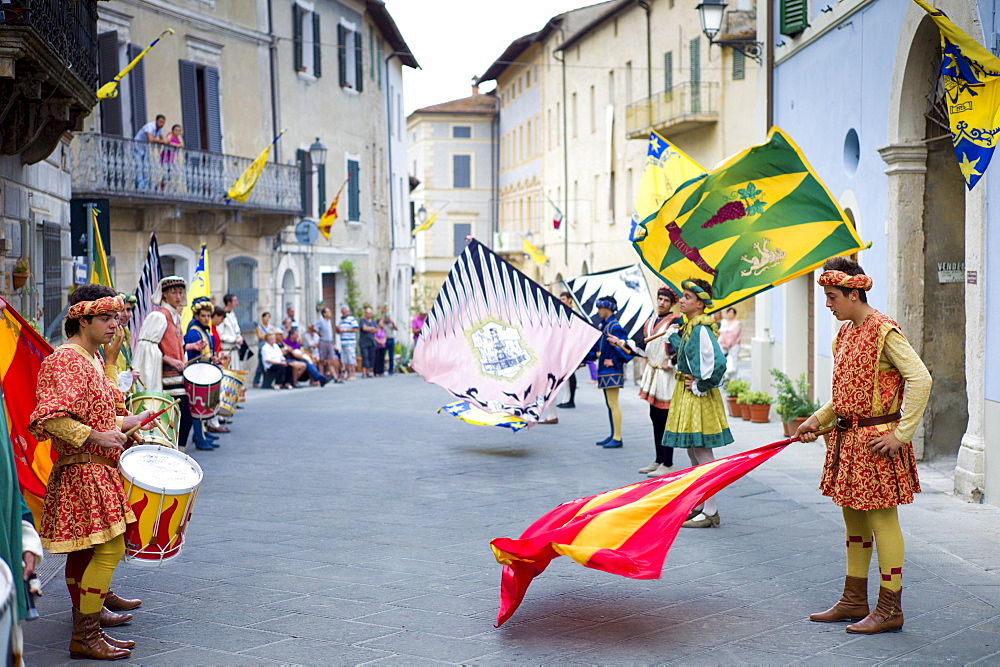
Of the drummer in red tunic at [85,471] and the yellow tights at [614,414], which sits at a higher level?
the drummer in red tunic at [85,471]

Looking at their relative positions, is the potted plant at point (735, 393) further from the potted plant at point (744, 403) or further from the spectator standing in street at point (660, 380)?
the spectator standing in street at point (660, 380)

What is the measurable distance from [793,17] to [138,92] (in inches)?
545

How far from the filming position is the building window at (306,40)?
28.8 meters

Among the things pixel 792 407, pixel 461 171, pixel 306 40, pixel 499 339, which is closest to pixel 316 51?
pixel 306 40

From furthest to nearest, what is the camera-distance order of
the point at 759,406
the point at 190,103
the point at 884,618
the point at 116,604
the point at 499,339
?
1. the point at 190,103
2. the point at 759,406
3. the point at 499,339
4. the point at 116,604
5. the point at 884,618

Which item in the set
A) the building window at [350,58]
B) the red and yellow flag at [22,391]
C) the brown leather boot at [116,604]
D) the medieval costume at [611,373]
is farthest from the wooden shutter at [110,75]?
the brown leather boot at [116,604]

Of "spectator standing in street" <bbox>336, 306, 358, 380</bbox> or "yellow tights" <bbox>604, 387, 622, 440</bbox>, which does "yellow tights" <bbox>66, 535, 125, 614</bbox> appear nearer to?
"yellow tights" <bbox>604, 387, 622, 440</bbox>

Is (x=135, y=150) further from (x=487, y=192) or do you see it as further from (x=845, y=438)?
(x=487, y=192)

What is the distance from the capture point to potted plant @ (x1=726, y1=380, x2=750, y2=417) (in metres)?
15.8

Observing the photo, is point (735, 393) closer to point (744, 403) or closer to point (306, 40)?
point (744, 403)

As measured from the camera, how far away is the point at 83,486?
5352 millimetres

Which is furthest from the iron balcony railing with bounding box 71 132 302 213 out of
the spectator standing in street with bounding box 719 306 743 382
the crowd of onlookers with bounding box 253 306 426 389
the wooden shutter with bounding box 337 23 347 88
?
the spectator standing in street with bounding box 719 306 743 382

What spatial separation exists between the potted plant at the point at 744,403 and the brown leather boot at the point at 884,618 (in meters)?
9.94

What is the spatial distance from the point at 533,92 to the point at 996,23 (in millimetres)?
45452
